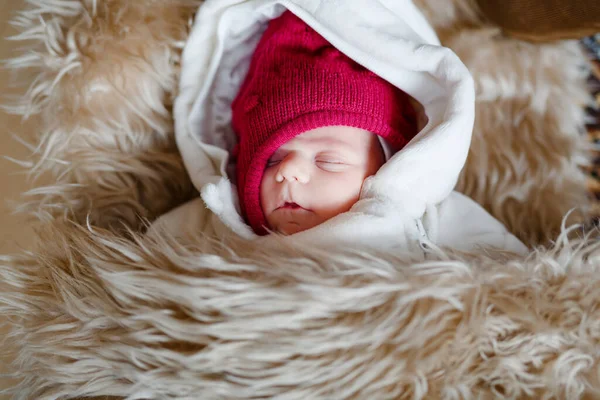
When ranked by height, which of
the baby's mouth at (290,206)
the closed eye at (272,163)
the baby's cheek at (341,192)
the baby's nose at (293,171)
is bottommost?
the baby's mouth at (290,206)

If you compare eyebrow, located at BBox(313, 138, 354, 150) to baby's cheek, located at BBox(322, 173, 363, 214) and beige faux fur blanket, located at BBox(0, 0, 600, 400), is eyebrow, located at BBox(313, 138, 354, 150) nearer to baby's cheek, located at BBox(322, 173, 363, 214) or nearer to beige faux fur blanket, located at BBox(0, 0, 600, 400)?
baby's cheek, located at BBox(322, 173, 363, 214)

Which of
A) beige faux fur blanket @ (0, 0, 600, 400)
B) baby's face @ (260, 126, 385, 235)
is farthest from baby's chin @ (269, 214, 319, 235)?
beige faux fur blanket @ (0, 0, 600, 400)

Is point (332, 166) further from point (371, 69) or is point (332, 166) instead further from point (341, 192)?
point (371, 69)

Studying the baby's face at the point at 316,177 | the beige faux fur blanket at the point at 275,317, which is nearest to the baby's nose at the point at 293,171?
the baby's face at the point at 316,177

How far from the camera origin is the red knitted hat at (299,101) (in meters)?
0.76

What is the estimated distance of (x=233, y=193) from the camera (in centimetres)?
83

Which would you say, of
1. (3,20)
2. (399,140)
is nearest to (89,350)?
(399,140)

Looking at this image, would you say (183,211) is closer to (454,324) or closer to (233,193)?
(233,193)

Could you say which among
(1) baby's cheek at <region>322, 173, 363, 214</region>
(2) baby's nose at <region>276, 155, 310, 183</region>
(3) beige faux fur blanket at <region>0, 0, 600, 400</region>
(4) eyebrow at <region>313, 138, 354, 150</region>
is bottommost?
(3) beige faux fur blanket at <region>0, 0, 600, 400</region>

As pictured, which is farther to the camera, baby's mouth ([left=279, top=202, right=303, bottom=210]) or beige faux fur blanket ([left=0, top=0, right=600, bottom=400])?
baby's mouth ([left=279, top=202, right=303, bottom=210])

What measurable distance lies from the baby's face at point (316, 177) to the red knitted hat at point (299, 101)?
18mm

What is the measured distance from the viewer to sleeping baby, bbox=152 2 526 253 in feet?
2.33

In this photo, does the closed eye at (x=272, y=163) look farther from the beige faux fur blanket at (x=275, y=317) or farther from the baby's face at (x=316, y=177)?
the beige faux fur blanket at (x=275, y=317)

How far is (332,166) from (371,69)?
17 cm
